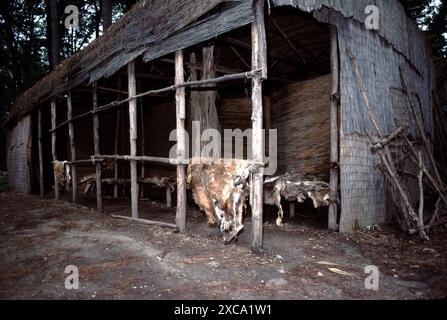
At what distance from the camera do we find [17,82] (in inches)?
802

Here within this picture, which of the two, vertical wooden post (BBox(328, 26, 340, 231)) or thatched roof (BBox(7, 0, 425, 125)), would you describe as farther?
vertical wooden post (BBox(328, 26, 340, 231))

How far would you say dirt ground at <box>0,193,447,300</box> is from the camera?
124 inches

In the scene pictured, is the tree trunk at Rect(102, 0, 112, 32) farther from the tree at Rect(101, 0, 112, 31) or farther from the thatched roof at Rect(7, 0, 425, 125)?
the thatched roof at Rect(7, 0, 425, 125)

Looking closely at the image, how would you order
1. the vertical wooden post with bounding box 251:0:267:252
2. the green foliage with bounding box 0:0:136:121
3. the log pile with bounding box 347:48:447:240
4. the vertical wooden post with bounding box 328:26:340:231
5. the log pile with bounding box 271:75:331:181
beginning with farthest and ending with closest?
the green foliage with bounding box 0:0:136:121
the log pile with bounding box 271:75:331:181
the vertical wooden post with bounding box 328:26:340:231
the log pile with bounding box 347:48:447:240
the vertical wooden post with bounding box 251:0:267:252

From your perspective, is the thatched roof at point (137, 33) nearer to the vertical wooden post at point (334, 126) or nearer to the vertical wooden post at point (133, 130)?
the vertical wooden post at point (133, 130)

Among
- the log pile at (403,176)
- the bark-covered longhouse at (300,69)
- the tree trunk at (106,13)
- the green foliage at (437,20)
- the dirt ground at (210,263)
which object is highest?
the tree trunk at (106,13)

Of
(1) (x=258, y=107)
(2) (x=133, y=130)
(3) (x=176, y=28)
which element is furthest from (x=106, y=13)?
(1) (x=258, y=107)

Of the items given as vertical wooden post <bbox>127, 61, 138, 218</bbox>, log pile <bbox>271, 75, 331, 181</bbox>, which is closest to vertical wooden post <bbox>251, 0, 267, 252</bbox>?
log pile <bbox>271, 75, 331, 181</bbox>

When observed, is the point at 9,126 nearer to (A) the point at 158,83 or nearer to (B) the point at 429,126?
(A) the point at 158,83

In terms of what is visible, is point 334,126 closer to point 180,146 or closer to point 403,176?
point 403,176

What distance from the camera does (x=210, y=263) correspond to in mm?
3934

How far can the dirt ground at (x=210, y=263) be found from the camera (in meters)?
3.14

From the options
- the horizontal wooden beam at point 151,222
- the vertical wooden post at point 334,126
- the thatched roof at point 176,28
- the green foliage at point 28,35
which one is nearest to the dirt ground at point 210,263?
the horizontal wooden beam at point 151,222
